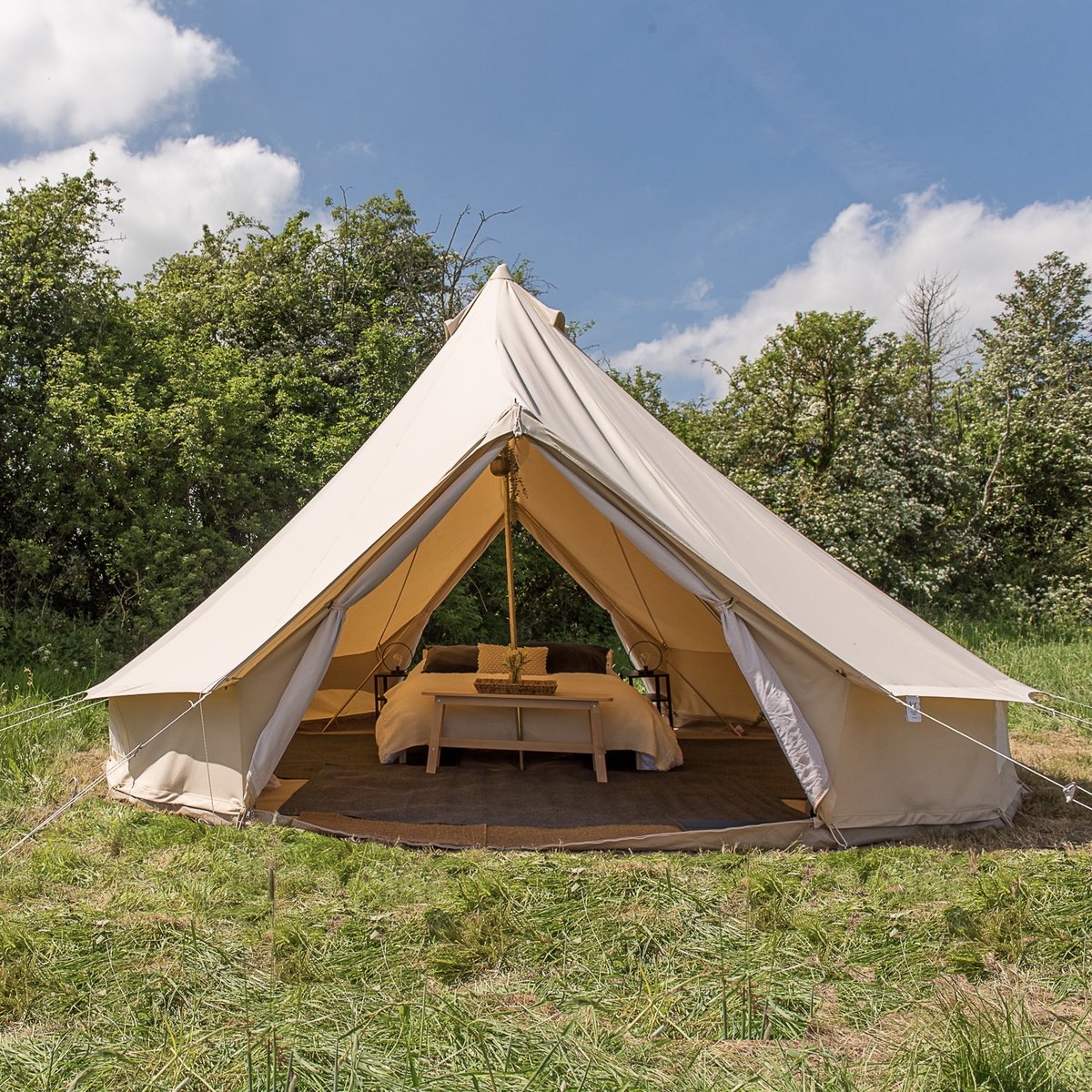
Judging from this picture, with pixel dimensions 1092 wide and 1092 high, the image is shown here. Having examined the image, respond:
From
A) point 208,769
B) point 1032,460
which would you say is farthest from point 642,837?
point 1032,460

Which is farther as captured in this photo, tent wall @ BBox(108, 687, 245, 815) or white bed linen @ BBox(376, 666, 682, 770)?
white bed linen @ BBox(376, 666, 682, 770)

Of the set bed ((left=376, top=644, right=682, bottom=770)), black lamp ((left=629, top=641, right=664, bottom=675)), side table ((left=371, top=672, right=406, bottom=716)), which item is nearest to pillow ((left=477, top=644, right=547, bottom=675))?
bed ((left=376, top=644, right=682, bottom=770))

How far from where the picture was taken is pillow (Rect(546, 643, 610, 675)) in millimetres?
5984

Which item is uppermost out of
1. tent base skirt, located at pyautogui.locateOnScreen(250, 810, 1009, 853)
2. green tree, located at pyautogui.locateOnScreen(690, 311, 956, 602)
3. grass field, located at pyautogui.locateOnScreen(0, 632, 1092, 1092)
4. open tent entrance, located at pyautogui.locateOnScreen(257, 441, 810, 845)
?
green tree, located at pyautogui.locateOnScreen(690, 311, 956, 602)

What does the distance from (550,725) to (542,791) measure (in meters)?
0.48

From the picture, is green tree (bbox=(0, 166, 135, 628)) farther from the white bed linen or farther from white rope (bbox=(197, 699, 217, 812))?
white rope (bbox=(197, 699, 217, 812))

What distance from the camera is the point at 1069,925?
8.80ft

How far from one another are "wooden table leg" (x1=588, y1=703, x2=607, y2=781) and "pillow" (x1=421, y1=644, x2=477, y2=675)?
1.34m

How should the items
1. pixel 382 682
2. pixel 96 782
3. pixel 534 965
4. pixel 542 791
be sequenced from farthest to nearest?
pixel 382 682, pixel 542 791, pixel 96 782, pixel 534 965

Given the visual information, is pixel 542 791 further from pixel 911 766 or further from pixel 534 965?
pixel 534 965

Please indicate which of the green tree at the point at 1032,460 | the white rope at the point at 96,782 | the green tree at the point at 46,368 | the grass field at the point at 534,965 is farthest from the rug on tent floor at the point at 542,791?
the green tree at the point at 1032,460

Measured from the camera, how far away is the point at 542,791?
4.51 meters

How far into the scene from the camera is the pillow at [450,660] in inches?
234

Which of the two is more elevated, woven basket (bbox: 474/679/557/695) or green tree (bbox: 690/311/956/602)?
green tree (bbox: 690/311/956/602)
